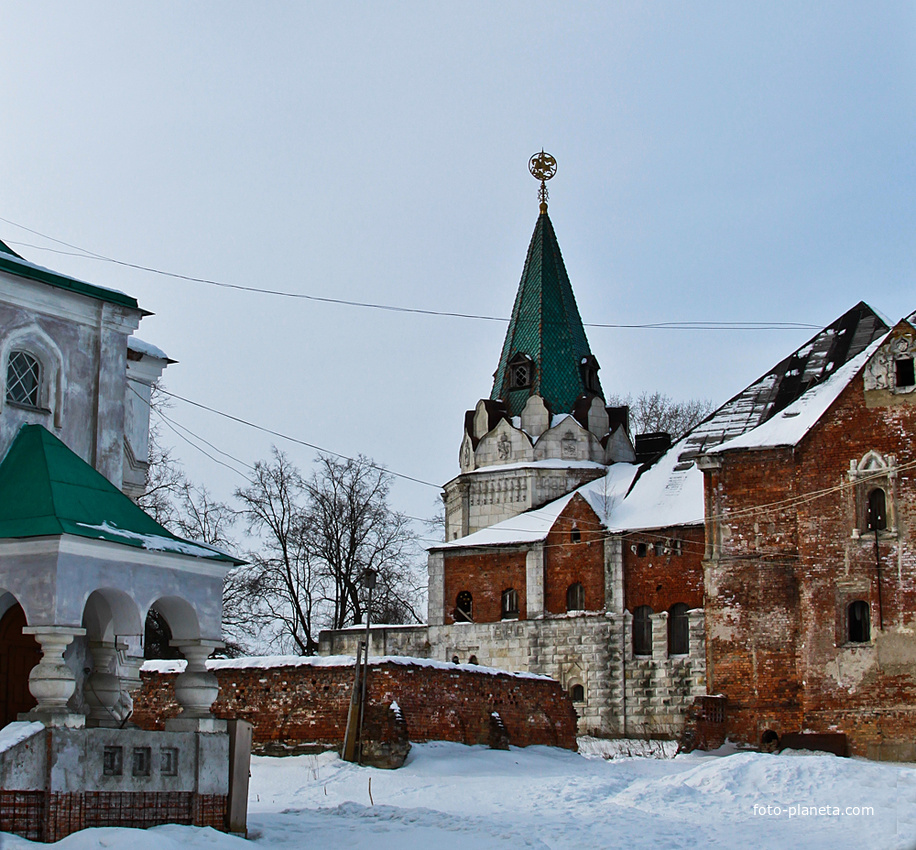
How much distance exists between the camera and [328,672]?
23375 millimetres

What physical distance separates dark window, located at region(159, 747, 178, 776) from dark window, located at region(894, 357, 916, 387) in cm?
1862

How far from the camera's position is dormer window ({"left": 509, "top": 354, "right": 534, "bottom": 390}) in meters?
46.1

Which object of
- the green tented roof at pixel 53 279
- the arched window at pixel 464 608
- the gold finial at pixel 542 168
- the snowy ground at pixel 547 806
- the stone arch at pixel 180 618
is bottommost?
the snowy ground at pixel 547 806

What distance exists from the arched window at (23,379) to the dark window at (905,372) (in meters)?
18.5

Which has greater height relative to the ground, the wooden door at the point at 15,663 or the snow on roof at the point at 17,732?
the wooden door at the point at 15,663

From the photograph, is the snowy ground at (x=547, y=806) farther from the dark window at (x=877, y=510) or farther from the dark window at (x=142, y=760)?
the dark window at (x=877, y=510)

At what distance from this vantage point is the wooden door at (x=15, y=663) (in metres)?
15.0

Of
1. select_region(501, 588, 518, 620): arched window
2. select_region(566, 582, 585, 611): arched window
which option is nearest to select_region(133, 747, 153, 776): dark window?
select_region(566, 582, 585, 611): arched window

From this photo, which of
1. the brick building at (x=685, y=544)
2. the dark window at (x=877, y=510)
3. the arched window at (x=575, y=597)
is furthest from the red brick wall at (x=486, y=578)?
the dark window at (x=877, y=510)

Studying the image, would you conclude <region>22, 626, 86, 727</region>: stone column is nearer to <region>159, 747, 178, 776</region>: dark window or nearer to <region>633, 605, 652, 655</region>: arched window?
<region>159, 747, 178, 776</region>: dark window

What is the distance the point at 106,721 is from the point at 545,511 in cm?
2779

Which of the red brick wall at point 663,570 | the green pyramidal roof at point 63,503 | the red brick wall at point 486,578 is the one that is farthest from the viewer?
the red brick wall at point 486,578

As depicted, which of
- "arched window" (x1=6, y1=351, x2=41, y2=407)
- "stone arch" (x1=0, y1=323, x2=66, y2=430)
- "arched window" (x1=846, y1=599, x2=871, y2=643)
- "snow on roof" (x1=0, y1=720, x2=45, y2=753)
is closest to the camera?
"snow on roof" (x1=0, y1=720, x2=45, y2=753)

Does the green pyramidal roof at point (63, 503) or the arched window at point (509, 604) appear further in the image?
the arched window at point (509, 604)
